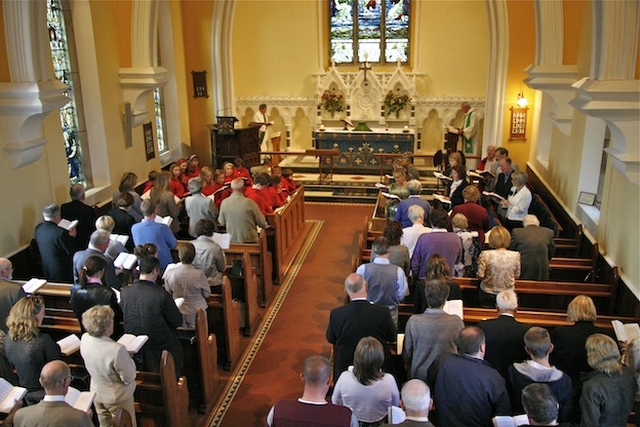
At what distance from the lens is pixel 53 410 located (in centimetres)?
316

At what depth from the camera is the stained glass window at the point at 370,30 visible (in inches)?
571

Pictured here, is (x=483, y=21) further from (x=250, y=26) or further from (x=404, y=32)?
(x=250, y=26)

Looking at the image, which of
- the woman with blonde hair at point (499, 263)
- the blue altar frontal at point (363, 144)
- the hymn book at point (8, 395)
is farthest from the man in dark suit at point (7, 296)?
the blue altar frontal at point (363, 144)

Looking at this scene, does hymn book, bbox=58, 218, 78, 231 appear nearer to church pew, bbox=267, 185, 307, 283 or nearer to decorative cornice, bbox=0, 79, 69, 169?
decorative cornice, bbox=0, 79, 69, 169

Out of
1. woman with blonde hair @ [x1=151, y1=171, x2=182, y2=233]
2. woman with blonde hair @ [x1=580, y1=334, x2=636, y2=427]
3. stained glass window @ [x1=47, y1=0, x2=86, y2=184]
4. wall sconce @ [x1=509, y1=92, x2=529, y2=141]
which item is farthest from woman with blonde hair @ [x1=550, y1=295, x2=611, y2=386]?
wall sconce @ [x1=509, y1=92, x2=529, y2=141]

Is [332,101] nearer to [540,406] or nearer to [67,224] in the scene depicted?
[67,224]

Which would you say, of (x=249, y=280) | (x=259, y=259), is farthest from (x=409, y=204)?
(x=249, y=280)

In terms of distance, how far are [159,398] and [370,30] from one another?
12189 mm

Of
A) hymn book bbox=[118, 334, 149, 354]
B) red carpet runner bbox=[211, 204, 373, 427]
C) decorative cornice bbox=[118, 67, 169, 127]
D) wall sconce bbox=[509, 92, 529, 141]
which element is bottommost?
red carpet runner bbox=[211, 204, 373, 427]

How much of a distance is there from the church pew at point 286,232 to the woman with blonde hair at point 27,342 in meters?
4.11

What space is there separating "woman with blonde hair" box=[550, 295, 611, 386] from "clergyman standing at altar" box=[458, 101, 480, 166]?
9196 mm

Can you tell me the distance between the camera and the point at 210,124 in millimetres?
12391

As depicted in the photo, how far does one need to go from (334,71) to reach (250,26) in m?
2.48

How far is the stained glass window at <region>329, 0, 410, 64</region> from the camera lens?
47.6 ft
